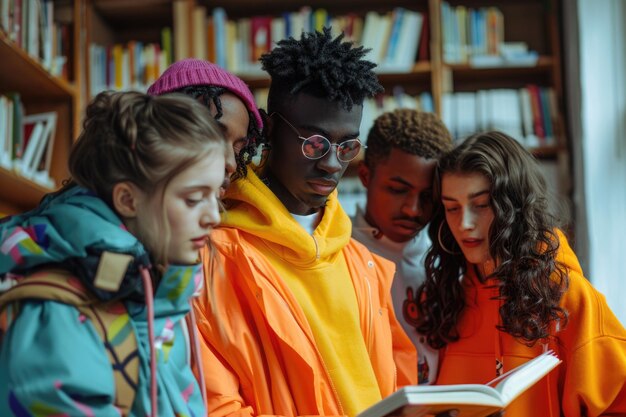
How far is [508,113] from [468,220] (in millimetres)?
1898

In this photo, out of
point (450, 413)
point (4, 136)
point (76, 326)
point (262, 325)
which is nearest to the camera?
point (76, 326)

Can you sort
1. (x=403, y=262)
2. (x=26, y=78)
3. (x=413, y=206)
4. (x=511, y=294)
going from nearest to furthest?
(x=511, y=294), (x=413, y=206), (x=403, y=262), (x=26, y=78)

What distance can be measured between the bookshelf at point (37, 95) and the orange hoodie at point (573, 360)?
6.05ft

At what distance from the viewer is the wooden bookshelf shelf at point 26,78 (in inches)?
111

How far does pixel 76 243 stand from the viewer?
0.97m

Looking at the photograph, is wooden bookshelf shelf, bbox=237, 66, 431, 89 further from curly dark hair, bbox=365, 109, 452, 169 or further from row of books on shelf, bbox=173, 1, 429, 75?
curly dark hair, bbox=365, 109, 452, 169

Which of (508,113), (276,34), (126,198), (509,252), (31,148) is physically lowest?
(509,252)

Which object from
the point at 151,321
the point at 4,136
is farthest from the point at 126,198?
the point at 4,136

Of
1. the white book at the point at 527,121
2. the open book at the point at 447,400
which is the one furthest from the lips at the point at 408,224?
the white book at the point at 527,121

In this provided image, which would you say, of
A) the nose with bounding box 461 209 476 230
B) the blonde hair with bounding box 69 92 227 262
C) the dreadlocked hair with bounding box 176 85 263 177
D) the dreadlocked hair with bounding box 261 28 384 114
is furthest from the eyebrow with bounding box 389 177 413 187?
the blonde hair with bounding box 69 92 227 262

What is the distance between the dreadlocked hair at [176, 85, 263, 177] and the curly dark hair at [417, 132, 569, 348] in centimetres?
49

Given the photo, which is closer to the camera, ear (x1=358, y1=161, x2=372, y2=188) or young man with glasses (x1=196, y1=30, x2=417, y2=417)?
young man with glasses (x1=196, y1=30, x2=417, y2=417)

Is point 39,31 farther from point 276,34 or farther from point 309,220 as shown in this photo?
point 309,220

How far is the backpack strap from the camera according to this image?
0.95 m
